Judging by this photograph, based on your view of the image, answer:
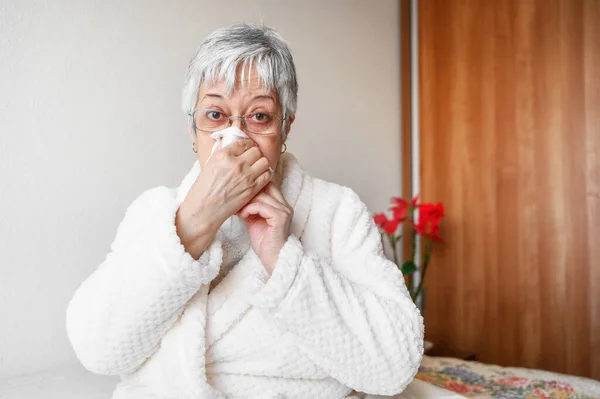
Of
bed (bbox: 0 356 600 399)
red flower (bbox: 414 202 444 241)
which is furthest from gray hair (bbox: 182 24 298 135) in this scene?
red flower (bbox: 414 202 444 241)

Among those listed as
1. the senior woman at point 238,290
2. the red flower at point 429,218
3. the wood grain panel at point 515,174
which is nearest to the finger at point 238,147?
the senior woman at point 238,290

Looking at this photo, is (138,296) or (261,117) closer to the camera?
(138,296)

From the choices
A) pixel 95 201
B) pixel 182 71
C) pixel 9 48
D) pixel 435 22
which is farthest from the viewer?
pixel 435 22

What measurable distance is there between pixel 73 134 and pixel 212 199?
0.64 metres

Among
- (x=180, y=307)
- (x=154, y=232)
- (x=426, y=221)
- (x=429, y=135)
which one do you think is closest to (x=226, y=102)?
(x=154, y=232)

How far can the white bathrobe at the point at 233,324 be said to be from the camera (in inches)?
38.4

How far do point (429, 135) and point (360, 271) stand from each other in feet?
5.13

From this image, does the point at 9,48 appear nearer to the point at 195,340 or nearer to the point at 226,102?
the point at 226,102

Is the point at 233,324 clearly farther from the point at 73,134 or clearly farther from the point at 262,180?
the point at 73,134

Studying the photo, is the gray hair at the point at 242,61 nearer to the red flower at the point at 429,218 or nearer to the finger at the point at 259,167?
the finger at the point at 259,167

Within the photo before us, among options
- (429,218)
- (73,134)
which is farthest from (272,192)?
(429,218)

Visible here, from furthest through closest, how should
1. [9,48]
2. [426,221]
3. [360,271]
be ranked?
[426,221], [9,48], [360,271]

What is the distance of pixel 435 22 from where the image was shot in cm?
258

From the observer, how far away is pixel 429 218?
7.49 ft
